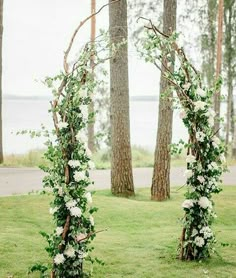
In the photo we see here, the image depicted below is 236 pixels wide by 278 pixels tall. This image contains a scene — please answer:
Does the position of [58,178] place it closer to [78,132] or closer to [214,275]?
[78,132]

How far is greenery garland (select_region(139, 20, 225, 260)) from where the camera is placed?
6.59 meters

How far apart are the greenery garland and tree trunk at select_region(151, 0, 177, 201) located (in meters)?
4.23

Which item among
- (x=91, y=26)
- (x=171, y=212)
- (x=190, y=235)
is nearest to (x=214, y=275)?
(x=190, y=235)

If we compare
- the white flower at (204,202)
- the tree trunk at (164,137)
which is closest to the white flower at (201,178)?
the white flower at (204,202)

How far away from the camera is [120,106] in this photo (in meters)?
11.4

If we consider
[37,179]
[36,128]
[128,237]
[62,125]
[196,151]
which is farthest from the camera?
[36,128]

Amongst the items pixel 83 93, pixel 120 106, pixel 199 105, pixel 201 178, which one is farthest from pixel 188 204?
pixel 120 106

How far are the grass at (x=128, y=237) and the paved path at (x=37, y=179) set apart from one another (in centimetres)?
178

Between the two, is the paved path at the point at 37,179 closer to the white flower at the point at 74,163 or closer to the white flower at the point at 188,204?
the white flower at the point at 188,204

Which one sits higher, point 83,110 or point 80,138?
point 83,110

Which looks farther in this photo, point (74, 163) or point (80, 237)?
point (80, 237)

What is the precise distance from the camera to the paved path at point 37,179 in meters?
12.7

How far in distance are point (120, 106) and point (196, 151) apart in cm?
488

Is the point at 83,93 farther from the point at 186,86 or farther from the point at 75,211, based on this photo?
the point at 186,86
